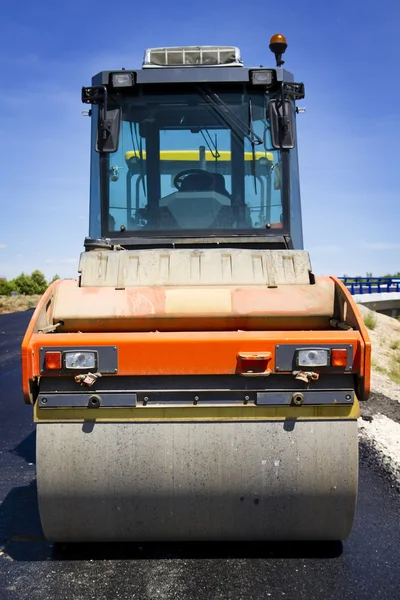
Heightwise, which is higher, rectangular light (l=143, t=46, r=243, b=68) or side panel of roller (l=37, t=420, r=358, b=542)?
rectangular light (l=143, t=46, r=243, b=68)

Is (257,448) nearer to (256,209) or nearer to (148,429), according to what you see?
(148,429)

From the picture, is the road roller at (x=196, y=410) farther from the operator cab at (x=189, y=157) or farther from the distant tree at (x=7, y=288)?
the distant tree at (x=7, y=288)

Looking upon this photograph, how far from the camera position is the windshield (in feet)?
16.9

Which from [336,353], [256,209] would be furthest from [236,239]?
[336,353]

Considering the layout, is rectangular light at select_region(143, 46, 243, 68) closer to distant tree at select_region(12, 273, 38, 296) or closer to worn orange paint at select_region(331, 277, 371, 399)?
worn orange paint at select_region(331, 277, 371, 399)

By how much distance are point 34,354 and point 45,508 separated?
2.79ft

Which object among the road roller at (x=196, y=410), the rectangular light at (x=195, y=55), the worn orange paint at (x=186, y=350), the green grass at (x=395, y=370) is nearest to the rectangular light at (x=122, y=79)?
the rectangular light at (x=195, y=55)

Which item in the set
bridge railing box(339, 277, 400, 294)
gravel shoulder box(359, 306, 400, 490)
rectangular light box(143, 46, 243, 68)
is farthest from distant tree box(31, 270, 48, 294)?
rectangular light box(143, 46, 243, 68)

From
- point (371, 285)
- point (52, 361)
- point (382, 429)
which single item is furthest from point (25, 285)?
point (52, 361)

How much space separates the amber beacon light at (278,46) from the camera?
546 centimetres

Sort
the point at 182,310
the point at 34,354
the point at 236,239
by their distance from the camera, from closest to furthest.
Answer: the point at 34,354
the point at 182,310
the point at 236,239

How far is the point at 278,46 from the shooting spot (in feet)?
18.0

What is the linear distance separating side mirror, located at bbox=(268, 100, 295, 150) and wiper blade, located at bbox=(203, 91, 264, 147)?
0.55 ft

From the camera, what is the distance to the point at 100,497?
3768mm
